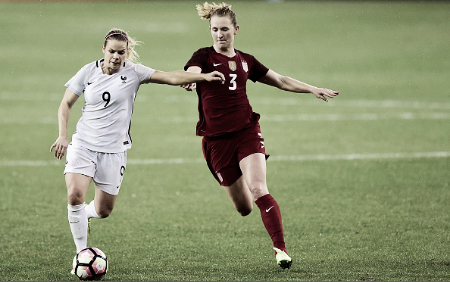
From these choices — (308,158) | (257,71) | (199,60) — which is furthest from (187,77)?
(308,158)

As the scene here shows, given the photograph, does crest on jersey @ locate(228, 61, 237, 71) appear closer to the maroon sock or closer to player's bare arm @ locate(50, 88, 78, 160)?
the maroon sock

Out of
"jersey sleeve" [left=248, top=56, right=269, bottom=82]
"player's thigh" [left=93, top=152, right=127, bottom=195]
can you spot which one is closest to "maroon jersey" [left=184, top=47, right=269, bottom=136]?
"jersey sleeve" [left=248, top=56, right=269, bottom=82]

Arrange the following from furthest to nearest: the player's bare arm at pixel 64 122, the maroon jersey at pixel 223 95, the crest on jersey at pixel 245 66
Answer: the crest on jersey at pixel 245 66 → the maroon jersey at pixel 223 95 → the player's bare arm at pixel 64 122

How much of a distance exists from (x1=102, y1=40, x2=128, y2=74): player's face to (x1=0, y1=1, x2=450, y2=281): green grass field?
2044 mm

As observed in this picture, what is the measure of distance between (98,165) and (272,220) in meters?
1.83

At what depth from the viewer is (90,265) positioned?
6.66 metres

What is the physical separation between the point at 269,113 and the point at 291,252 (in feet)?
33.4

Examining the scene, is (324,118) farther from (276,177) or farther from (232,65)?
(232,65)

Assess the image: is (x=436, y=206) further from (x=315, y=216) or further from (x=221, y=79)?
(x=221, y=79)

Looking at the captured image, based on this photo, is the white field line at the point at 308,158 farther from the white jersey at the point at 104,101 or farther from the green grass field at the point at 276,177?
the white jersey at the point at 104,101

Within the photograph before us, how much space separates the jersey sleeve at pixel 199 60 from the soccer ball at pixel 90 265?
2.11 m

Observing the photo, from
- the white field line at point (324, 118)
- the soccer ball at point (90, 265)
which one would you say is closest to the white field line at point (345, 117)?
the white field line at point (324, 118)

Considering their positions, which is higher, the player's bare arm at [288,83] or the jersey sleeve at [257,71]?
the jersey sleeve at [257,71]

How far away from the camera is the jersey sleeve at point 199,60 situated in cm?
733
